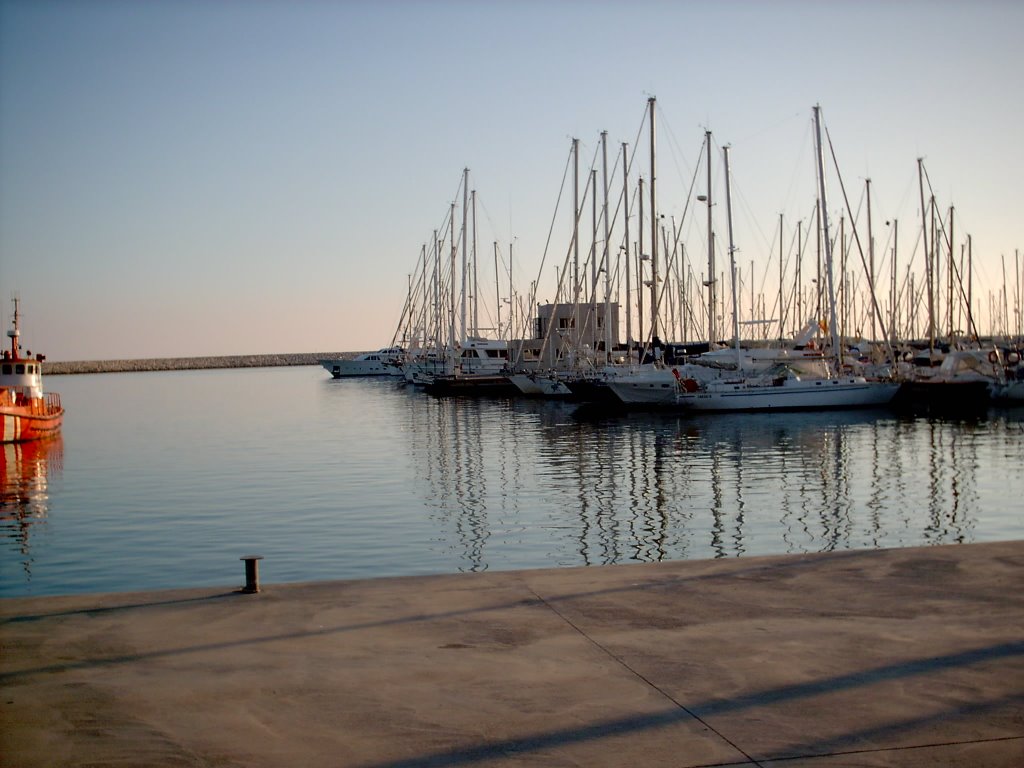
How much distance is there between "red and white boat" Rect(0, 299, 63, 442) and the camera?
129 feet

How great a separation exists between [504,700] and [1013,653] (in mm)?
3155

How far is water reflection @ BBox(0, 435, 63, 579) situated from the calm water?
104 mm

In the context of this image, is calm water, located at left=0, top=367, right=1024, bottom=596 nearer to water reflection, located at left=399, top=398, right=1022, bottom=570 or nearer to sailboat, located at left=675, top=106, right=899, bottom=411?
water reflection, located at left=399, top=398, right=1022, bottom=570

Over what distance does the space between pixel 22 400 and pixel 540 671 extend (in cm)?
4113

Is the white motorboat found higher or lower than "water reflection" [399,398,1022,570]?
higher

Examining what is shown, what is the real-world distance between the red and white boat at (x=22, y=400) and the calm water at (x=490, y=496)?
1202mm

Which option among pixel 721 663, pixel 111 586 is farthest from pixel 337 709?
pixel 111 586

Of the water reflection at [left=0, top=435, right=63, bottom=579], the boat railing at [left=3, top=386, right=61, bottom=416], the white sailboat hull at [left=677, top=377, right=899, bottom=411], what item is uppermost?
the boat railing at [left=3, top=386, right=61, bottom=416]

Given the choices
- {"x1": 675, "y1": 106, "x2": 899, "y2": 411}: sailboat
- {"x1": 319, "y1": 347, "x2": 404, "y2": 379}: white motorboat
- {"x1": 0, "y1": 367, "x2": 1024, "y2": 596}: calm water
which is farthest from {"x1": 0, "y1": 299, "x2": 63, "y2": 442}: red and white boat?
{"x1": 319, "y1": 347, "x2": 404, "y2": 379}: white motorboat

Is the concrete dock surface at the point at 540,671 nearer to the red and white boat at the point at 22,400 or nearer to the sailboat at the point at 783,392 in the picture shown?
the red and white boat at the point at 22,400

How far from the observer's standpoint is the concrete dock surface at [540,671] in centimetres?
534

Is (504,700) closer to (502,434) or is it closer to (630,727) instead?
(630,727)

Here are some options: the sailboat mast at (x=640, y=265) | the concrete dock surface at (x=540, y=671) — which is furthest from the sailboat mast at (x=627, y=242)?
the concrete dock surface at (x=540, y=671)

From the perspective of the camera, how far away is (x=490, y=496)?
22688 mm
